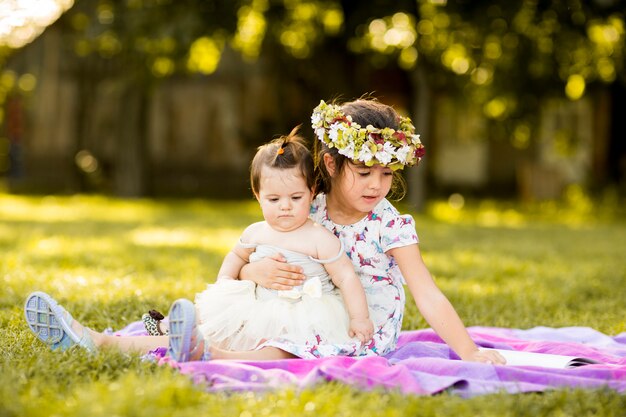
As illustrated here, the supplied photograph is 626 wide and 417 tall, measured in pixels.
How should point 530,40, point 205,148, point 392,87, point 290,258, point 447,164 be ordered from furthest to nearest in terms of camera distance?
point 447,164, point 392,87, point 205,148, point 530,40, point 290,258

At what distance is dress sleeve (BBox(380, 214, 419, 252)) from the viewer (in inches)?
150

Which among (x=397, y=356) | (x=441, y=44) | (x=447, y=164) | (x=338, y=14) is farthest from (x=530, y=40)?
(x=397, y=356)

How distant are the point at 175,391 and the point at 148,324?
111 cm

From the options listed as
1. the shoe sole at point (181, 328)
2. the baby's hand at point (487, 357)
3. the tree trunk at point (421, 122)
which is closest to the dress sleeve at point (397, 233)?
the baby's hand at point (487, 357)

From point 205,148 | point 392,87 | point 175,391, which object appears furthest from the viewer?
point 392,87

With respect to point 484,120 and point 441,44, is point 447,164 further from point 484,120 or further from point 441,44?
point 441,44

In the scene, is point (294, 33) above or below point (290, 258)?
above

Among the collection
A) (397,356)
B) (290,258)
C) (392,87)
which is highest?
(392,87)

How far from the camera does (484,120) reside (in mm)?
19078

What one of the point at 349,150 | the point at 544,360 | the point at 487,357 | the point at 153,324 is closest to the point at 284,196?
the point at 349,150

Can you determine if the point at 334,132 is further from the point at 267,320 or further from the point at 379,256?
the point at 267,320

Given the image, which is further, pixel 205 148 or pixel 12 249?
pixel 205 148

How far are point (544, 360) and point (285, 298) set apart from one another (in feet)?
3.72

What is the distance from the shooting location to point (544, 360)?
369 cm
